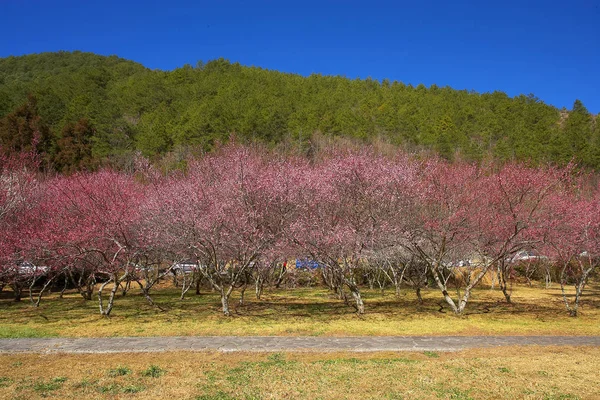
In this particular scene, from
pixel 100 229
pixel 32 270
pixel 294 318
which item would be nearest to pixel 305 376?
pixel 294 318

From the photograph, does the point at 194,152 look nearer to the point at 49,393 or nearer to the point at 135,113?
the point at 135,113

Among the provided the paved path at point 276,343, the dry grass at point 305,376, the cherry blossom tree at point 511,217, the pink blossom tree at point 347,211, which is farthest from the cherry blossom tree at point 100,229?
the cherry blossom tree at point 511,217

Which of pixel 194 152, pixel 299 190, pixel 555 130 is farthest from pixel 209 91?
pixel 299 190

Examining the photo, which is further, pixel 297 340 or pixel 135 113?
pixel 135 113

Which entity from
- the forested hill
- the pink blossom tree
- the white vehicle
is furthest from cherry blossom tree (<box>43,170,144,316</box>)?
the forested hill

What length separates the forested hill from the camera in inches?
1447

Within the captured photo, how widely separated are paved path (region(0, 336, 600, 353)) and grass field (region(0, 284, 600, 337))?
2.01 feet

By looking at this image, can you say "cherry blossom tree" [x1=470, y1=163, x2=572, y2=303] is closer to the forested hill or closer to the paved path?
the paved path

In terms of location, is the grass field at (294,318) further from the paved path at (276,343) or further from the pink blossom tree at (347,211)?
the pink blossom tree at (347,211)

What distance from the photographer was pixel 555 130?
4147cm

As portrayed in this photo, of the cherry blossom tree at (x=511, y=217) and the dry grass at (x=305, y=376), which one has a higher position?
the cherry blossom tree at (x=511, y=217)

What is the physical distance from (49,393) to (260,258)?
8409mm

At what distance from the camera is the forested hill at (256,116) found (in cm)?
3675

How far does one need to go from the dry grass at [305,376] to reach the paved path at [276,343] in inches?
18.5
